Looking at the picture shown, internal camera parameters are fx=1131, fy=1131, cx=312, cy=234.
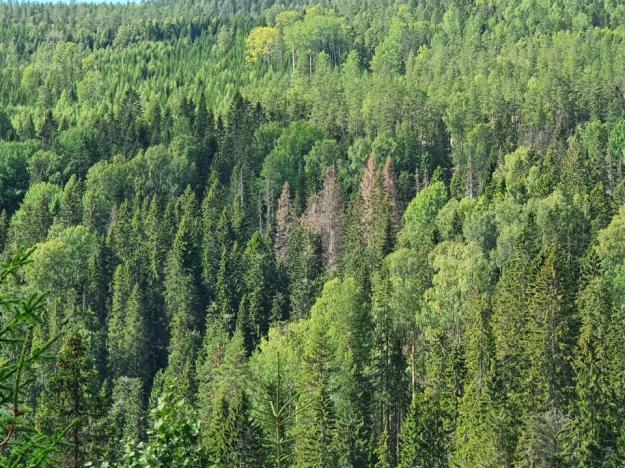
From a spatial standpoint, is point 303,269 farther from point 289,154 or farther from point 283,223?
point 289,154

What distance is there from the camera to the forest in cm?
7281

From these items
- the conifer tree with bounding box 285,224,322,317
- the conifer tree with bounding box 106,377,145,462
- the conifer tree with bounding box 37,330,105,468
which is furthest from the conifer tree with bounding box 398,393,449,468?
the conifer tree with bounding box 285,224,322,317

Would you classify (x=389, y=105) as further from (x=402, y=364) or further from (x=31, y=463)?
(x=31, y=463)

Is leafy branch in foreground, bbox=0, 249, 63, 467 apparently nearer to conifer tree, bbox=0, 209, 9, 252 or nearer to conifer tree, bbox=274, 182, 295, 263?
conifer tree, bbox=274, 182, 295, 263

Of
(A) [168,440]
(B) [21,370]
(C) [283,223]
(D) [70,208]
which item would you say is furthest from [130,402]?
(B) [21,370]

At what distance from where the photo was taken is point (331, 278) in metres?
125

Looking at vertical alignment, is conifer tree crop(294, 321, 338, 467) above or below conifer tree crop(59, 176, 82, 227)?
above

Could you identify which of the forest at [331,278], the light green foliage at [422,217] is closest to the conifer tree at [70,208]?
the forest at [331,278]

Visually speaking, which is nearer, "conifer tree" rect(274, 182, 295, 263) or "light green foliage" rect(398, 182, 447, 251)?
"light green foliage" rect(398, 182, 447, 251)

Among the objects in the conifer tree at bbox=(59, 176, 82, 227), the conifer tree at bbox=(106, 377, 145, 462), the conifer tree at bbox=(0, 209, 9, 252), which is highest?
the conifer tree at bbox=(59, 176, 82, 227)

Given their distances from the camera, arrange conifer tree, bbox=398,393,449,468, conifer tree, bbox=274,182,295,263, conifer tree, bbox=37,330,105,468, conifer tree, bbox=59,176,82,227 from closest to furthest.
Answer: conifer tree, bbox=37,330,105,468 → conifer tree, bbox=398,393,449,468 → conifer tree, bbox=274,182,295,263 → conifer tree, bbox=59,176,82,227

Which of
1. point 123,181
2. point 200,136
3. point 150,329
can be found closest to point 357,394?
point 150,329

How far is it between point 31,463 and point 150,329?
118477 millimetres

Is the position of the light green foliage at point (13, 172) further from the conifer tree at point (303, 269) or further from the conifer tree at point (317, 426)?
the conifer tree at point (317, 426)
